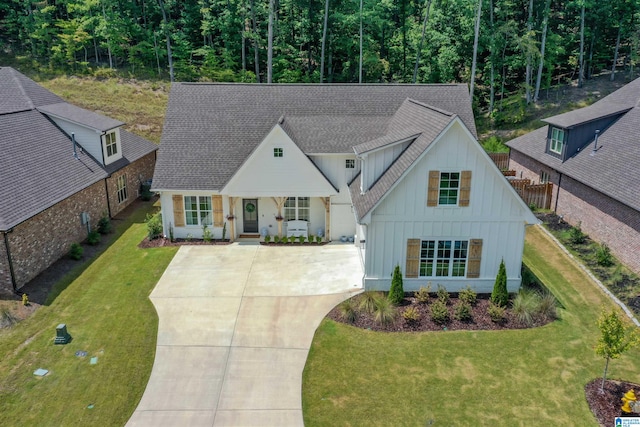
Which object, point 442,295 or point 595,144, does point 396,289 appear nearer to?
point 442,295

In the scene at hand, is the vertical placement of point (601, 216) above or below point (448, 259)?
above

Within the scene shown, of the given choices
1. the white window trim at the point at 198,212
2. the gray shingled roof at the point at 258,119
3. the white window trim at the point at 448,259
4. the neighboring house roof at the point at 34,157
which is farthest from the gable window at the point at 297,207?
the neighboring house roof at the point at 34,157

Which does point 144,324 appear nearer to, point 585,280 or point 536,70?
point 585,280

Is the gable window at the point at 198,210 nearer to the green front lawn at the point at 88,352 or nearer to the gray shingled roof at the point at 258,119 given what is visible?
the gray shingled roof at the point at 258,119

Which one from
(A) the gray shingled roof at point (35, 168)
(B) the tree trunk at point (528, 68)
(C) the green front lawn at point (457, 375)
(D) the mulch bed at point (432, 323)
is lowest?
(C) the green front lawn at point (457, 375)

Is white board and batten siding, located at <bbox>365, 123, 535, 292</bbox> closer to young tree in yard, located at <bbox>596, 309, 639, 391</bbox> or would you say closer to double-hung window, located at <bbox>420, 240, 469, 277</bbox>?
double-hung window, located at <bbox>420, 240, 469, 277</bbox>

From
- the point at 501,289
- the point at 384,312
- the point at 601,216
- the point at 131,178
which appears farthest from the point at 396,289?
the point at 131,178

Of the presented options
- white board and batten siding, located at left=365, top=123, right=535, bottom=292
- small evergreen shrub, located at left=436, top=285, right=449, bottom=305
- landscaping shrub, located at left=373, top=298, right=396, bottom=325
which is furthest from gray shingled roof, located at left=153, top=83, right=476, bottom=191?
landscaping shrub, located at left=373, top=298, right=396, bottom=325

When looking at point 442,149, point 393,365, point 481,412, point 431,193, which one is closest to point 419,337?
point 393,365
